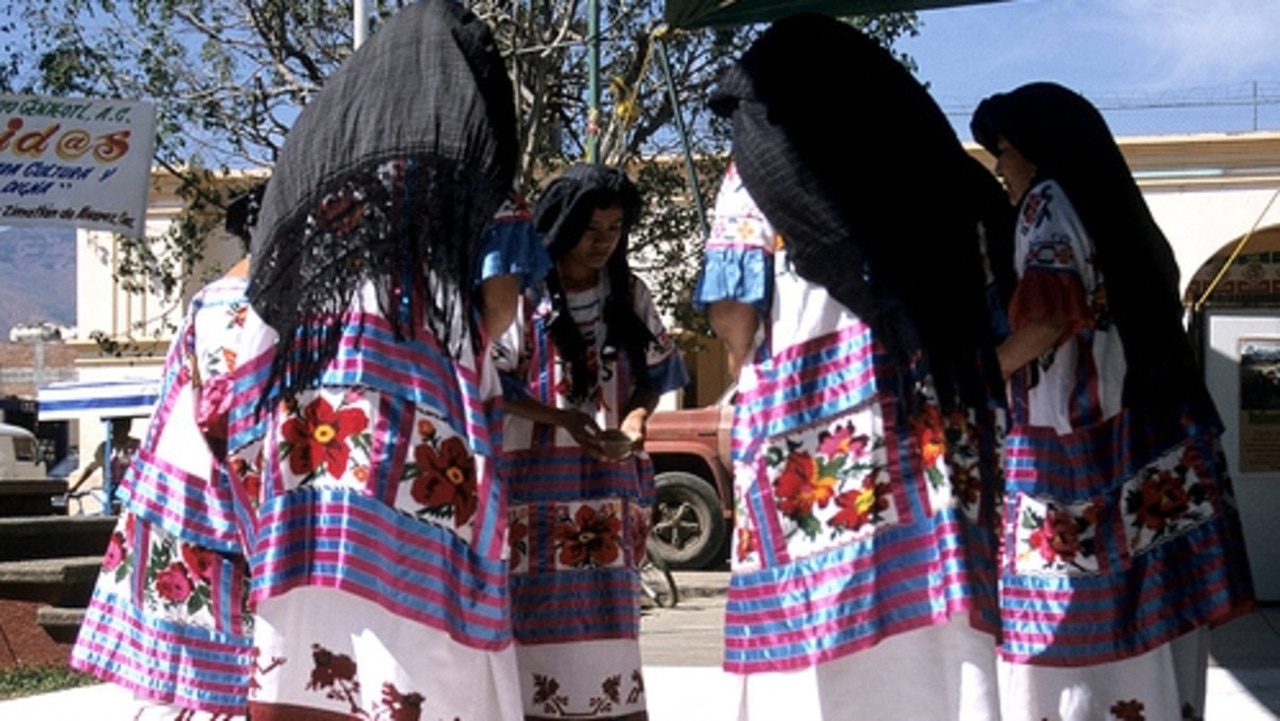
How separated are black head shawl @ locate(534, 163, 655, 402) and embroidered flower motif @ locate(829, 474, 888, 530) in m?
1.59

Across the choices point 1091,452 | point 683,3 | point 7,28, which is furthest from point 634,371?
point 7,28

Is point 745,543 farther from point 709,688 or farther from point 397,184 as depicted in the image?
point 709,688

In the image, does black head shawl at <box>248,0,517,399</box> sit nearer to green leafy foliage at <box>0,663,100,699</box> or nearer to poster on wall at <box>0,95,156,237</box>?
green leafy foliage at <box>0,663,100,699</box>

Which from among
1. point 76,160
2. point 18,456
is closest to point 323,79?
point 76,160

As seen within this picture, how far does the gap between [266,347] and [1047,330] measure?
5.68 feet

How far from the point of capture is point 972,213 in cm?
377

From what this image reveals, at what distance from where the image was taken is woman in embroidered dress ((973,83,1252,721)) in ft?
13.7

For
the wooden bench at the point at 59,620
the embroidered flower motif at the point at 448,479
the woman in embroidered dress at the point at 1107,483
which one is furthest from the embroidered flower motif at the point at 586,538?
the wooden bench at the point at 59,620

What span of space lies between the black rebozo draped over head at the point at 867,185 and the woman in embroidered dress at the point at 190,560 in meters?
1.43

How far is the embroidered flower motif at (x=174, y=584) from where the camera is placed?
436 centimetres

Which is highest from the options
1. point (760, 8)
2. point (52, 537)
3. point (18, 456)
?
point (18, 456)

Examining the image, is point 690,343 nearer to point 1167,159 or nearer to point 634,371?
point 1167,159

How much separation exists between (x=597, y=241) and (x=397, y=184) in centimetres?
142

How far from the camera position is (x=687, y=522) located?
16.2 meters
